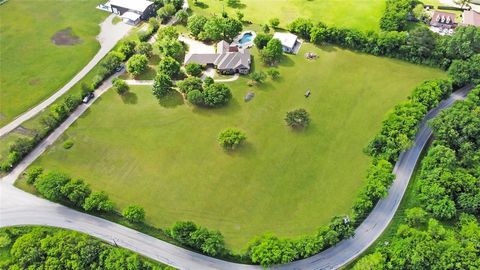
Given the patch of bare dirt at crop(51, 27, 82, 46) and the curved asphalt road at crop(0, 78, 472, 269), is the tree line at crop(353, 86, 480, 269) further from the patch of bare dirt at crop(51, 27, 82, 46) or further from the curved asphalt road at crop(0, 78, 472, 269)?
the patch of bare dirt at crop(51, 27, 82, 46)

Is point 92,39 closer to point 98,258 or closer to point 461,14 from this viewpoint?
point 98,258

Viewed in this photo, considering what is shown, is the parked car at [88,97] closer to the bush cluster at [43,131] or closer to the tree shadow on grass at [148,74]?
the bush cluster at [43,131]

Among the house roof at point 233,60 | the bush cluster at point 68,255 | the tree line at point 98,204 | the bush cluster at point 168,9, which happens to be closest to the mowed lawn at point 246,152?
the tree line at point 98,204

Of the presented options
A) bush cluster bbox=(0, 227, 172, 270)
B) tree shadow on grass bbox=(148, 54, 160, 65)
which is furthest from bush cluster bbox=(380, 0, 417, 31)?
bush cluster bbox=(0, 227, 172, 270)

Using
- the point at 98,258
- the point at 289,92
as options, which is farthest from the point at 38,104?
the point at 289,92

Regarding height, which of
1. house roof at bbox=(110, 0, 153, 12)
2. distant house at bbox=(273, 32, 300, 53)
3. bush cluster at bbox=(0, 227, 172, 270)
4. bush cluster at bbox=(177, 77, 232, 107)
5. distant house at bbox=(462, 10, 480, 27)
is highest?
distant house at bbox=(462, 10, 480, 27)

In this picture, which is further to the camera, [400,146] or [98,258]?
[400,146]

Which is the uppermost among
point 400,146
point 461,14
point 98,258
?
point 461,14

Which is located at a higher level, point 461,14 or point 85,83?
point 461,14
